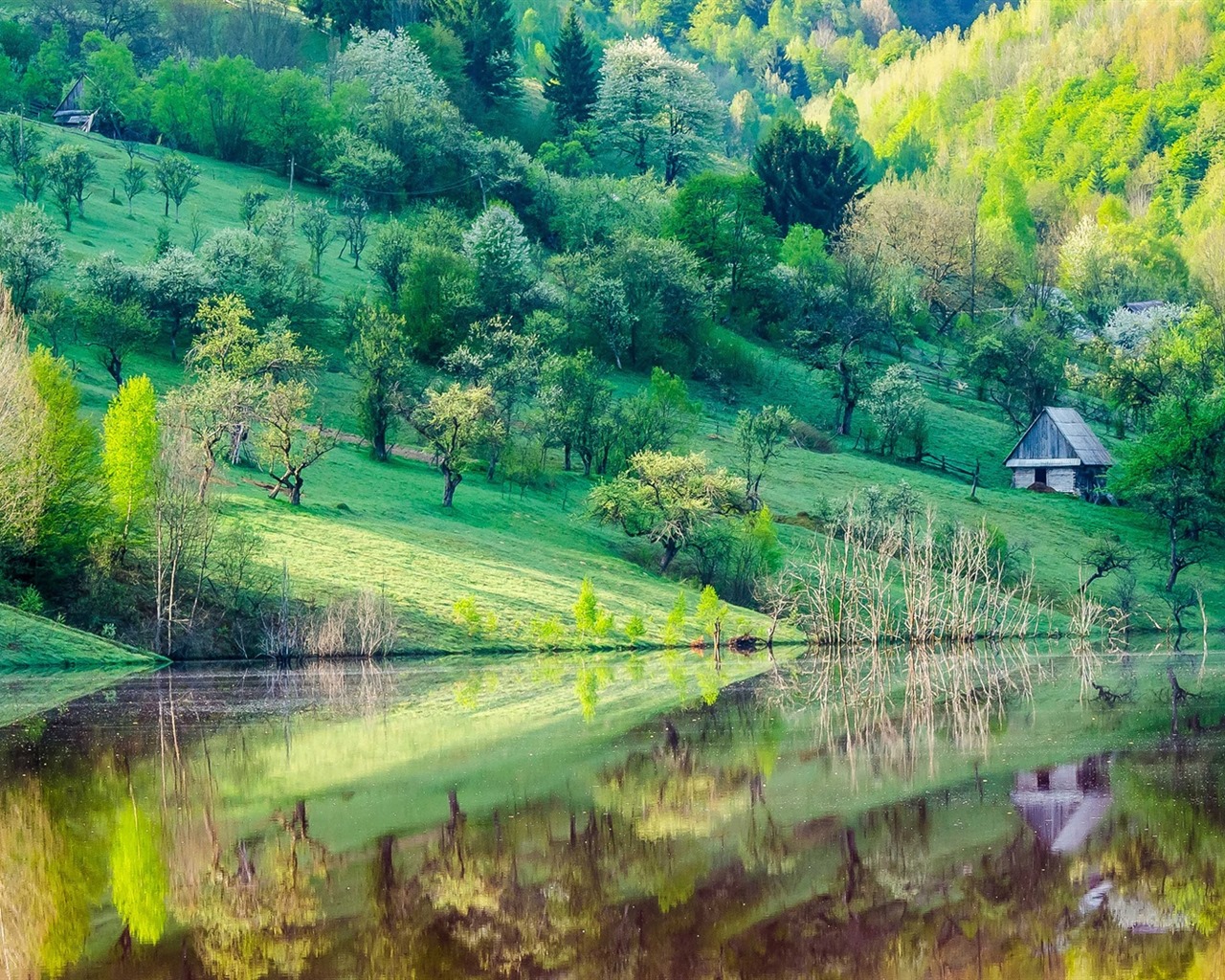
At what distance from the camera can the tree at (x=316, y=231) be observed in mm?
92312

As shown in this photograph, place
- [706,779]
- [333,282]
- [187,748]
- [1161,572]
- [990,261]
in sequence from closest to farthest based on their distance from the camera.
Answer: [706,779], [187,748], [1161,572], [333,282], [990,261]

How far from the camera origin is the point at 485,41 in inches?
5369

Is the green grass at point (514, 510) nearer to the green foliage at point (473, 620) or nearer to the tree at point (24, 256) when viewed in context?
the green foliage at point (473, 620)

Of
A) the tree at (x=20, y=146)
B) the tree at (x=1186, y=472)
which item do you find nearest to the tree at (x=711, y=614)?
the tree at (x=1186, y=472)

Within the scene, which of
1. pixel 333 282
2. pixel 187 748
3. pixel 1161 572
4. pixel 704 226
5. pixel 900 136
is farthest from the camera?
pixel 900 136

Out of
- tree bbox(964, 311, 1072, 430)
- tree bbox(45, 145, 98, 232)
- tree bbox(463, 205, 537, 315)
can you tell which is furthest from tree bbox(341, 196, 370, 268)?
tree bbox(964, 311, 1072, 430)

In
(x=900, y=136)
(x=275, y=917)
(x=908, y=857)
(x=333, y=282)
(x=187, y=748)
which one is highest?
(x=900, y=136)

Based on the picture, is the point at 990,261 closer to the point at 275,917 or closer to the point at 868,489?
the point at 868,489

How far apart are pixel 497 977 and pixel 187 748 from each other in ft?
53.8

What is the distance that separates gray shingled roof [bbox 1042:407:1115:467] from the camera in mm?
83250

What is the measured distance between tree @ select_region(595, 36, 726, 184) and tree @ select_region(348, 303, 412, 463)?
68.2m

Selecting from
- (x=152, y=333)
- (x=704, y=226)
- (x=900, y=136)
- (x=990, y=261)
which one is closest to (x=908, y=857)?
(x=152, y=333)

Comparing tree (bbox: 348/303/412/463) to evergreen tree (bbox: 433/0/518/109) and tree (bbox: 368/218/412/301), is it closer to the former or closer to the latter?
tree (bbox: 368/218/412/301)

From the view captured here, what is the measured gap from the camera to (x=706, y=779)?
25188 mm
